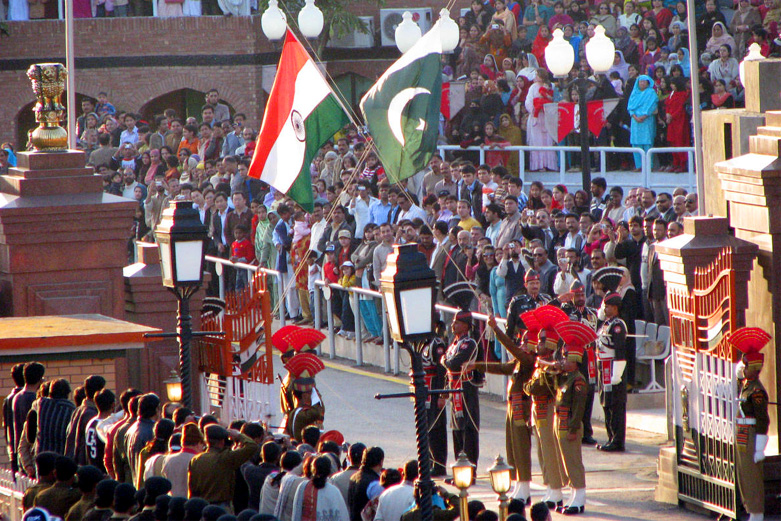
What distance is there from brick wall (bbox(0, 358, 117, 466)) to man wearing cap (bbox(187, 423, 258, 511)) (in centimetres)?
244

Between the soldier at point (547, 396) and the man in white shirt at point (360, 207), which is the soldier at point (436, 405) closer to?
the soldier at point (547, 396)

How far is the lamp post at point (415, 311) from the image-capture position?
27.1ft

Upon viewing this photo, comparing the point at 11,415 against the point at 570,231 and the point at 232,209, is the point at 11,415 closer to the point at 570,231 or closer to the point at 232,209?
the point at 570,231

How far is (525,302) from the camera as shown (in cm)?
1468

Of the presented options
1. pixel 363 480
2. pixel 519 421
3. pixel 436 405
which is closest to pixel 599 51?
pixel 436 405

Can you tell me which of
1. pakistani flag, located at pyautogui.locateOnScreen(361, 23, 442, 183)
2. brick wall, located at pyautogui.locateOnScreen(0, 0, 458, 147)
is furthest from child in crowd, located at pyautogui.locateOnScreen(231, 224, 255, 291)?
brick wall, located at pyautogui.locateOnScreen(0, 0, 458, 147)

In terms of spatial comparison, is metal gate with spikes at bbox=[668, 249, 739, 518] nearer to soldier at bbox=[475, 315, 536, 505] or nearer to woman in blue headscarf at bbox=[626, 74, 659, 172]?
soldier at bbox=[475, 315, 536, 505]

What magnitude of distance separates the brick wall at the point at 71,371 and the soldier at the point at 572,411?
377 centimetres

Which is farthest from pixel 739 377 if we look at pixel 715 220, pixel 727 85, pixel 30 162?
pixel 727 85

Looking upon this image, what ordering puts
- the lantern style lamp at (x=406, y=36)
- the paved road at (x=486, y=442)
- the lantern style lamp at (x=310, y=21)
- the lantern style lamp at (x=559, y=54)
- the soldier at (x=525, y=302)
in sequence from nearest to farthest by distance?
the paved road at (x=486, y=442) → the soldier at (x=525, y=302) → the lantern style lamp at (x=559, y=54) → the lantern style lamp at (x=406, y=36) → the lantern style lamp at (x=310, y=21)

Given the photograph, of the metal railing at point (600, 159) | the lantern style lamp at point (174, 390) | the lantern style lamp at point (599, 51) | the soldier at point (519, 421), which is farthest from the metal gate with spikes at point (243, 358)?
the metal railing at point (600, 159)

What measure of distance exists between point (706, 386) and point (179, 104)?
24.6m

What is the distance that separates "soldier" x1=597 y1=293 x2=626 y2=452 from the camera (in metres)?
14.2

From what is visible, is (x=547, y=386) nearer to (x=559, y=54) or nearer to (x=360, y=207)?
(x=559, y=54)
